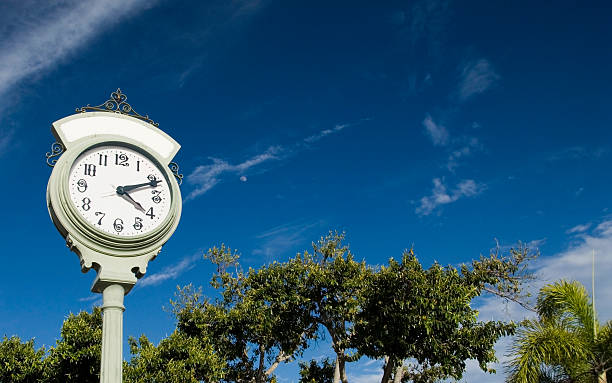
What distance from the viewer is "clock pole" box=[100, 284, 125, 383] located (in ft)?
25.2

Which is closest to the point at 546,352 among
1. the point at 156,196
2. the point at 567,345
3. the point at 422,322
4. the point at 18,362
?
the point at 567,345

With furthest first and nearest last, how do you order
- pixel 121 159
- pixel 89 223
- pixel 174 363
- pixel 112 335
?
pixel 174 363 → pixel 121 159 → pixel 89 223 → pixel 112 335

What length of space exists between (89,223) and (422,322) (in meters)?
10.9

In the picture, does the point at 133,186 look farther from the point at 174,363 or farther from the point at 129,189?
the point at 174,363

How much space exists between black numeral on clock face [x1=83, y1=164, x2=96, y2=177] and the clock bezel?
0.19m

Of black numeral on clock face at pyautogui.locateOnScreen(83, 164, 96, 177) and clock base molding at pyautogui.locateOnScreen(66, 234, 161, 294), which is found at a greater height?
black numeral on clock face at pyautogui.locateOnScreen(83, 164, 96, 177)

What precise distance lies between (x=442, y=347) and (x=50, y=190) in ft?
41.2

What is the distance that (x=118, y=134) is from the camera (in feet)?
29.5

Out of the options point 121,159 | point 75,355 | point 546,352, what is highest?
point 75,355

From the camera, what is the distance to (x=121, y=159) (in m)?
8.76

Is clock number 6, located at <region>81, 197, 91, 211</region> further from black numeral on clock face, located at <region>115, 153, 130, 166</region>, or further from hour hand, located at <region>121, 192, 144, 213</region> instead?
black numeral on clock face, located at <region>115, 153, 130, 166</region>

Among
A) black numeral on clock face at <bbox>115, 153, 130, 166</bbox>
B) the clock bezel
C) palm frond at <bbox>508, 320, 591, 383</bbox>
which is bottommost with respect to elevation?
palm frond at <bbox>508, 320, 591, 383</bbox>

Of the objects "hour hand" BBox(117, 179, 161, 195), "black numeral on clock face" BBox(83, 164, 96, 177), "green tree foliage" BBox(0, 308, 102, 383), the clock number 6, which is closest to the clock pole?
the clock number 6

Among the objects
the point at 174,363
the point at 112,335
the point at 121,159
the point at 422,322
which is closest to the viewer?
the point at 112,335
